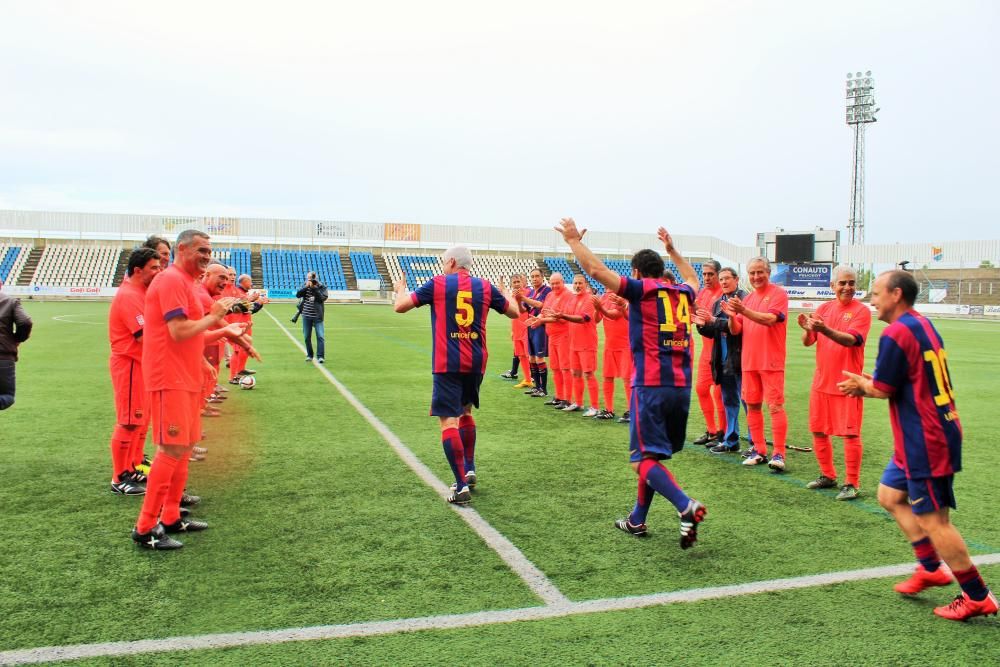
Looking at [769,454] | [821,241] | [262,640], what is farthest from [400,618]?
[821,241]

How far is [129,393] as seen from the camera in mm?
5930

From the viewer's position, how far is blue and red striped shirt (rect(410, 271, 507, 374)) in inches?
231

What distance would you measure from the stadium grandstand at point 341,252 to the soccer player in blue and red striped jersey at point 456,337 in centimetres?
5112

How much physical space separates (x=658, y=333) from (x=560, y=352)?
6196 mm

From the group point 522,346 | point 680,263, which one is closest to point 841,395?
point 680,263

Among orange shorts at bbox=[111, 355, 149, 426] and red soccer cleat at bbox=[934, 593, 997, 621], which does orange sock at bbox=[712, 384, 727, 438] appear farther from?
orange shorts at bbox=[111, 355, 149, 426]

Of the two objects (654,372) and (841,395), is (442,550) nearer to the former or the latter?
(654,372)

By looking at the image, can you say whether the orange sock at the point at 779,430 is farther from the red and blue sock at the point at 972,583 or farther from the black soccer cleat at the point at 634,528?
the red and blue sock at the point at 972,583

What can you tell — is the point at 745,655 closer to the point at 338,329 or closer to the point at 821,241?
the point at 338,329

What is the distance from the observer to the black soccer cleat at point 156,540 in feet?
15.3

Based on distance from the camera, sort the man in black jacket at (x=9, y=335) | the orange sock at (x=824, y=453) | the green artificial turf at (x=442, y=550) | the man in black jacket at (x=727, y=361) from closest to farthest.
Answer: the green artificial turf at (x=442, y=550)
the man in black jacket at (x=9, y=335)
the orange sock at (x=824, y=453)
the man in black jacket at (x=727, y=361)

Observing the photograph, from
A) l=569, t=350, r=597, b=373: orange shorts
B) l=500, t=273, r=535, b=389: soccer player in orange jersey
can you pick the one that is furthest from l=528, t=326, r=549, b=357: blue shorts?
l=569, t=350, r=597, b=373: orange shorts

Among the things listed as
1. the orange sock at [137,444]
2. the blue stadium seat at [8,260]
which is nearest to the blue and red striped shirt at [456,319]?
the orange sock at [137,444]

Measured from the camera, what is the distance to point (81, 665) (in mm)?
3217
